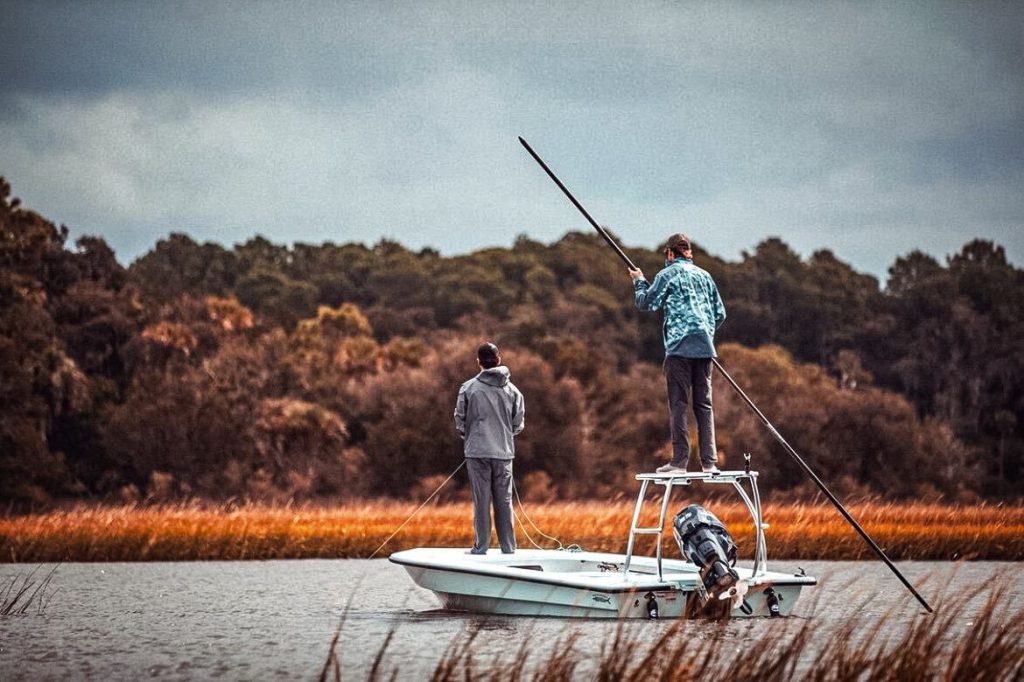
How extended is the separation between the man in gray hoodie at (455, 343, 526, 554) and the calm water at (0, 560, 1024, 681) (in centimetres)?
111

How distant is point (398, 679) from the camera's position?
1131cm

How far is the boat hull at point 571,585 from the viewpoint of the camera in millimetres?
13430

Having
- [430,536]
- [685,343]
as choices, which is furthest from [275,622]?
[430,536]

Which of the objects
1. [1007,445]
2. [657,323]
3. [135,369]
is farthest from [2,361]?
[1007,445]

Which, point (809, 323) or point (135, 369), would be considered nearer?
point (135, 369)

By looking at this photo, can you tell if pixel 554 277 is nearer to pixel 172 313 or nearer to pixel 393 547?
pixel 172 313

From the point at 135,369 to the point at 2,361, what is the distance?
6.81m

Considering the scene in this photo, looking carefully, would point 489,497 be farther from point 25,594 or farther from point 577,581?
point 25,594

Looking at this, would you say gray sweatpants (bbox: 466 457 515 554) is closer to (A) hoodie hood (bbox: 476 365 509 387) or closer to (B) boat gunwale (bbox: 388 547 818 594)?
(B) boat gunwale (bbox: 388 547 818 594)

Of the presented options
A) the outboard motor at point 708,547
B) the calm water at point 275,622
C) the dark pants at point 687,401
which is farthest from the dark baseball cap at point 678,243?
the calm water at point 275,622

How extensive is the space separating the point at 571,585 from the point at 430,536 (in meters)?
11.6

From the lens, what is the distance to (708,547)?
44.0 ft

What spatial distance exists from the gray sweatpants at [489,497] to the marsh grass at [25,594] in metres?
4.65

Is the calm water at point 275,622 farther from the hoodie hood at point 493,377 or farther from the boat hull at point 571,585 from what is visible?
the hoodie hood at point 493,377
